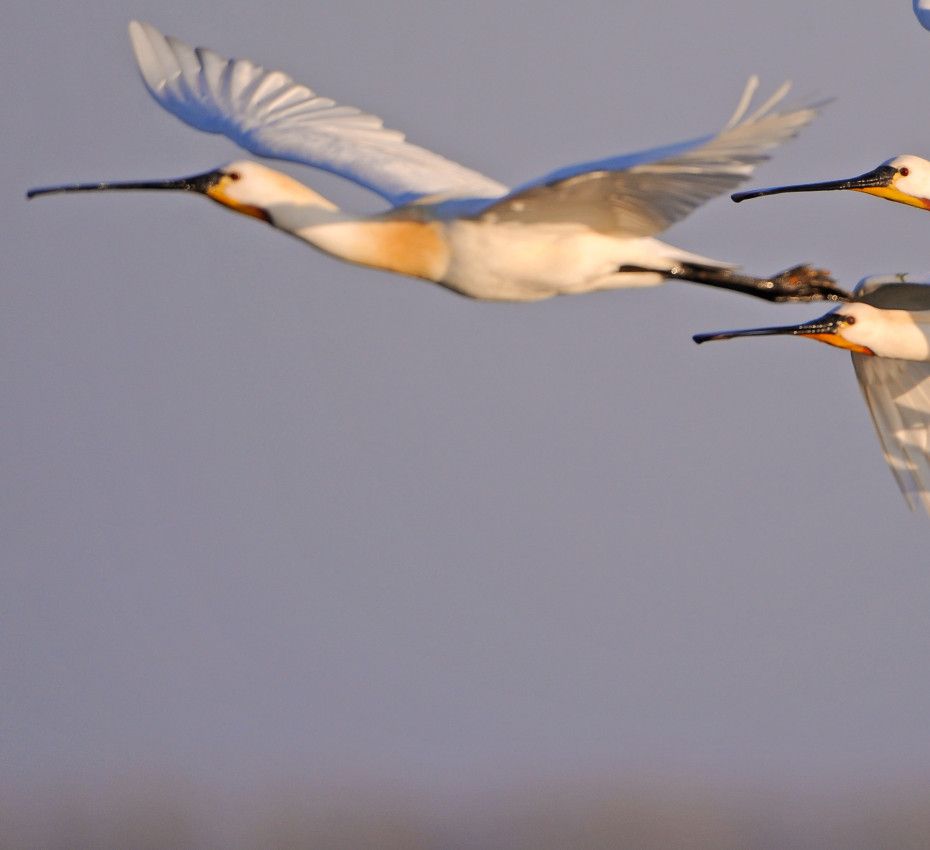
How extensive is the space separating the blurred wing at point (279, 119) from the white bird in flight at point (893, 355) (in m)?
1.80

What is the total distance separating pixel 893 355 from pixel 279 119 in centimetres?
319

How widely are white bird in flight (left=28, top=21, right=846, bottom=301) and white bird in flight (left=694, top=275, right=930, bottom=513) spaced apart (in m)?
1.23

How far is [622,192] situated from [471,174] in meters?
1.81

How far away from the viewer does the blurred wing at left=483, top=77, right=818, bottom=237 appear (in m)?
10.6

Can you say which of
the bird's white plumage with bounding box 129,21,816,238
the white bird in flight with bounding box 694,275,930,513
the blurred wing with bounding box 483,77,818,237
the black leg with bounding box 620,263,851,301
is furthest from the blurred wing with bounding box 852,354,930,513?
the blurred wing with bounding box 483,77,818,237

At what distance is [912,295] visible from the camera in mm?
14016

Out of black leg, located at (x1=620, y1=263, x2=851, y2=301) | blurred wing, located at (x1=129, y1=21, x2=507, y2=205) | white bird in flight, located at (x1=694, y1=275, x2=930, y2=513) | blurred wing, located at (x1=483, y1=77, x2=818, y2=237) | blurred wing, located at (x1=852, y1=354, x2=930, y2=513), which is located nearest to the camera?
blurred wing, located at (x1=483, y1=77, x2=818, y2=237)

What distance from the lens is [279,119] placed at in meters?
13.4

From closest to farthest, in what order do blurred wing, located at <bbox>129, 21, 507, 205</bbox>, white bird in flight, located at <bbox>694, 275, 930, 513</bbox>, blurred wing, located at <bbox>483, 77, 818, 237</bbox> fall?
1. blurred wing, located at <bbox>483, 77, 818, 237</bbox>
2. blurred wing, located at <bbox>129, 21, 507, 205</bbox>
3. white bird in flight, located at <bbox>694, 275, 930, 513</bbox>

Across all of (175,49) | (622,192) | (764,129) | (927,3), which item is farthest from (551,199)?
(927,3)

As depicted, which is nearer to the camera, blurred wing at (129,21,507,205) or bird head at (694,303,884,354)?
blurred wing at (129,21,507,205)

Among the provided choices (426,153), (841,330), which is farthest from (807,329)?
(426,153)

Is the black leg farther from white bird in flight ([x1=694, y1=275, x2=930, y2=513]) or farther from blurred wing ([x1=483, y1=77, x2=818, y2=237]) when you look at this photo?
white bird in flight ([x1=694, y1=275, x2=930, y2=513])

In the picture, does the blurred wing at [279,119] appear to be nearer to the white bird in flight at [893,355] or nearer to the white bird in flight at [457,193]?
the white bird in flight at [457,193]
